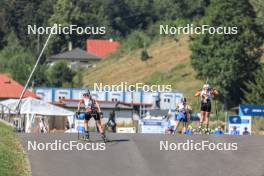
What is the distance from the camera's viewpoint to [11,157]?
20.4 m

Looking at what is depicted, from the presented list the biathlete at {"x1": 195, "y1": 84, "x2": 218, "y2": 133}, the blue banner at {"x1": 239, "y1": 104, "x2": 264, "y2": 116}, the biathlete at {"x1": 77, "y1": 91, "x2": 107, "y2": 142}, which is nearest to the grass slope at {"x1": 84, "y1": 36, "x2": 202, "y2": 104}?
the blue banner at {"x1": 239, "y1": 104, "x2": 264, "y2": 116}

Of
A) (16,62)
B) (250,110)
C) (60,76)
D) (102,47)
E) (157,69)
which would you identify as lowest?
(250,110)

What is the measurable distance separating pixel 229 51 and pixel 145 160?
166 ft

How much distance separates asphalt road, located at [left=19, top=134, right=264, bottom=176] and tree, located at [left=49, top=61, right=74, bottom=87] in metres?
70.8

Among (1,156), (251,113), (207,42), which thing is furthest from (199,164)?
(207,42)

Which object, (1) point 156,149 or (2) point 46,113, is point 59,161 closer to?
(1) point 156,149

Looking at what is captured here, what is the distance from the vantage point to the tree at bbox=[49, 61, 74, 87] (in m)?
96.9

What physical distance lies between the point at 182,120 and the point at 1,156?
1220 cm

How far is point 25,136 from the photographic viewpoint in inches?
1018

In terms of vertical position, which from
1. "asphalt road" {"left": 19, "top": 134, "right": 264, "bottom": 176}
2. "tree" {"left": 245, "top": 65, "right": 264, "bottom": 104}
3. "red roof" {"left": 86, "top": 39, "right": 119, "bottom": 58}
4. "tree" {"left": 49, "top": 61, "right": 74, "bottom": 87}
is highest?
"red roof" {"left": 86, "top": 39, "right": 119, "bottom": 58}

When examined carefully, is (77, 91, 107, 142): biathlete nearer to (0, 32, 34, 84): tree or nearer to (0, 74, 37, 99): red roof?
(0, 74, 37, 99): red roof

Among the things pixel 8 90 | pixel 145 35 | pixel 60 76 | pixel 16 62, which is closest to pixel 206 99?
pixel 8 90

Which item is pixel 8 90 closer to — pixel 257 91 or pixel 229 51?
pixel 229 51

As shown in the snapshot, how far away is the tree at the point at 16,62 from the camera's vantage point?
94.2 meters
